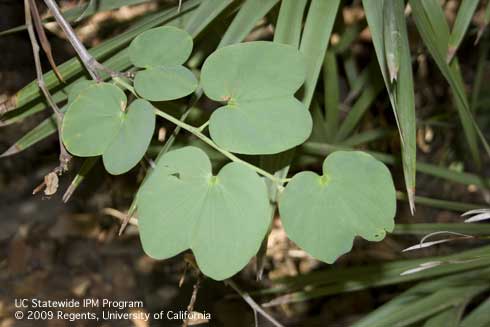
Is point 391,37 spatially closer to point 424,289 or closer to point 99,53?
point 99,53

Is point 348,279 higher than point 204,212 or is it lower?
lower

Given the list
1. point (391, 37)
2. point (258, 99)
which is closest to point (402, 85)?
point (391, 37)

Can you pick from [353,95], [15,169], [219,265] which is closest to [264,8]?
[219,265]

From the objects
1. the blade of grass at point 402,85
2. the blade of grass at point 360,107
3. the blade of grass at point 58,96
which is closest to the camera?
the blade of grass at point 402,85

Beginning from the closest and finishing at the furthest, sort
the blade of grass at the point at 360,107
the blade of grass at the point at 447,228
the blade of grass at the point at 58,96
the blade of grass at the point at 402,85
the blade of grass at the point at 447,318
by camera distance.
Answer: the blade of grass at the point at 402,85, the blade of grass at the point at 58,96, the blade of grass at the point at 447,318, the blade of grass at the point at 447,228, the blade of grass at the point at 360,107

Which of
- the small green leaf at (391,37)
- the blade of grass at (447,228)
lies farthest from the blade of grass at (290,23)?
the blade of grass at (447,228)

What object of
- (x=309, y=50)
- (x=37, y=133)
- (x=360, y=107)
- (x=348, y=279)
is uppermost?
(x=309, y=50)

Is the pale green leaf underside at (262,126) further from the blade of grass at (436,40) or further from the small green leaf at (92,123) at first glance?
the blade of grass at (436,40)
